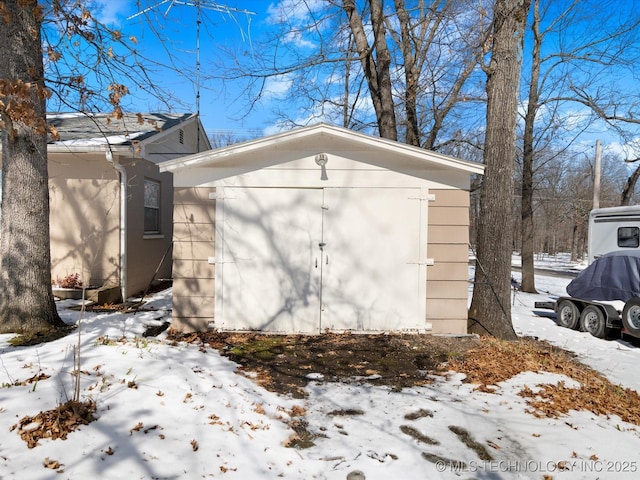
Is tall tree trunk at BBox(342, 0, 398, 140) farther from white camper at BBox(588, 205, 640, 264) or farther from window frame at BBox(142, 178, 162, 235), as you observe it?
white camper at BBox(588, 205, 640, 264)

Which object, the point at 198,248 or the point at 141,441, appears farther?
the point at 198,248

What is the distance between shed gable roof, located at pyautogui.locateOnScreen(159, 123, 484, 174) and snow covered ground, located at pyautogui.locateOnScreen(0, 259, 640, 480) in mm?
2882

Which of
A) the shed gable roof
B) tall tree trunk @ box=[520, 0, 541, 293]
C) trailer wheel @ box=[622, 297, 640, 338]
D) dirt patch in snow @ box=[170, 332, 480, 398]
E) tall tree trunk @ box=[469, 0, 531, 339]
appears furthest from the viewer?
tall tree trunk @ box=[520, 0, 541, 293]

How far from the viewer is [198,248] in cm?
615

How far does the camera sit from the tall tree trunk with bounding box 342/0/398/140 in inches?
380

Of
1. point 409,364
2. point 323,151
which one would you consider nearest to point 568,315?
point 409,364

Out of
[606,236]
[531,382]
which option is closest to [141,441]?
[531,382]

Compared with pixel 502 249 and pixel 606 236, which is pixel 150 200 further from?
pixel 606 236

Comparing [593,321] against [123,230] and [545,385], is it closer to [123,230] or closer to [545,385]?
[545,385]

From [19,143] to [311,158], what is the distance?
12.6 feet

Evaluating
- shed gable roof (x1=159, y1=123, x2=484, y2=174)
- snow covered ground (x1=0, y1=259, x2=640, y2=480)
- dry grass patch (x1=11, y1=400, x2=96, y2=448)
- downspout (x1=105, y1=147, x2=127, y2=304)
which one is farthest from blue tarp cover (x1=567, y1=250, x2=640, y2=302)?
downspout (x1=105, y1=147, x2=127, y2=304)

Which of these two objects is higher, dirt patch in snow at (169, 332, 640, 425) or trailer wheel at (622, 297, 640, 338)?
trailer wheel at (622, 297, 640, 338)

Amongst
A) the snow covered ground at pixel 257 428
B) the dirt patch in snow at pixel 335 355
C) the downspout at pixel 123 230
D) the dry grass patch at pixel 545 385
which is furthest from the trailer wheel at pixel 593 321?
the downspout at pixel 123 230

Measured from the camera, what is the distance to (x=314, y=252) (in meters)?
6.22
